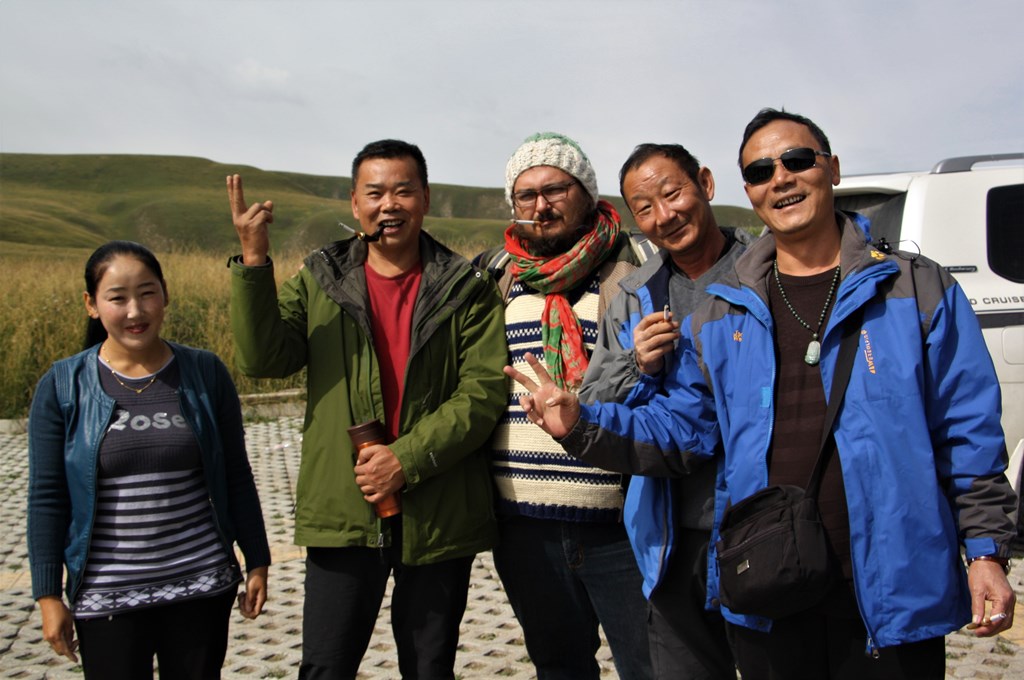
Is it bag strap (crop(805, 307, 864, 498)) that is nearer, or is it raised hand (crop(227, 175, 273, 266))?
bag strap (crop(805, 307, 864, 498))

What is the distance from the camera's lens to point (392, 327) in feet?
9.46

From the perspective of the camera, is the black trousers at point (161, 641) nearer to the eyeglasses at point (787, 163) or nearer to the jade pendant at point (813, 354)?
the jade pendant at point (813, 354)

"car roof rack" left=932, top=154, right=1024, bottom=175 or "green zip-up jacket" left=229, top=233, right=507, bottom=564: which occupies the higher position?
"car roof rack" left=932, top=154, right=1024, bottom=175

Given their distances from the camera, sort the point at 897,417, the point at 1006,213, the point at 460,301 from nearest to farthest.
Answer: the point at 897,417 < the point at 460,301 < the point at 1006,213

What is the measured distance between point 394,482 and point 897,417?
57.8 inches

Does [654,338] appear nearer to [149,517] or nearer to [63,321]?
[149,517]

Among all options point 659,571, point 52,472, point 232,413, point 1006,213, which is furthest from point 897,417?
point 1006,213

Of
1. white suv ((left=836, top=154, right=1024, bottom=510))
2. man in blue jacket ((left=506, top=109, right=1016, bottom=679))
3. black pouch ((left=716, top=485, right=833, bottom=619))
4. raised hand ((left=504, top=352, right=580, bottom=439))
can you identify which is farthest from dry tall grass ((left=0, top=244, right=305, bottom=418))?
black pouch ((left=716, top=485, right=833, bottom=619))

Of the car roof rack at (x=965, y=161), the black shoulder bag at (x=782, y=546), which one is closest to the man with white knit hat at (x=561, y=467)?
the black shoulder bag at (x=782, y=546)

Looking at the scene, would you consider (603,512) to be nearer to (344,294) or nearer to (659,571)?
(659,571)

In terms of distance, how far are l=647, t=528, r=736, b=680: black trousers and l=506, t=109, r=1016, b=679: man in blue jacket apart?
17cm

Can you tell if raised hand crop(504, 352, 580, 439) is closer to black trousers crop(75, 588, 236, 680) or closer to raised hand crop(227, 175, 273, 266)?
raised hand crop(227, 175, 273, 266)

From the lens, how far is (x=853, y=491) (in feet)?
6.39

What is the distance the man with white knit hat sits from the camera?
2719 millimetres
